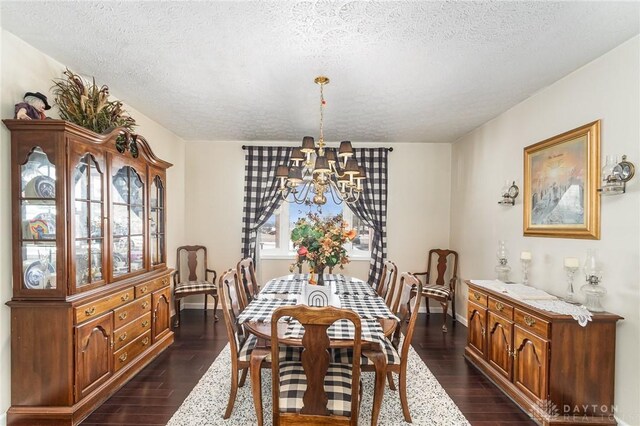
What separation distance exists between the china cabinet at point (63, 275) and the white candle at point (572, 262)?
3.49m

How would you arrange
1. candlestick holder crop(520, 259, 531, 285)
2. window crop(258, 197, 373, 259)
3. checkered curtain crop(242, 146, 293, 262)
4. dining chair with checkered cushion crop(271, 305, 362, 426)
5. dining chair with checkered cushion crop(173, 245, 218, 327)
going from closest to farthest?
1. dining chair with checkered cushion crop(271, 305, 362, 426)
2. candlestick holder crop(520, 259, 531, 285)
3. dining chair with checkered cushion crop(173, 245, 218, 327)
4. checkered curtain crop(242, 146, 293, 262)
5. window crop(258, 197, 373, 259)

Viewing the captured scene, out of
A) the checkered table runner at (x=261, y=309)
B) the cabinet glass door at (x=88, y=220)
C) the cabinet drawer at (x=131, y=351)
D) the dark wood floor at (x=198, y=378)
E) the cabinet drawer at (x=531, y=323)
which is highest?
the cabinet glass door at (x=88, y=220)

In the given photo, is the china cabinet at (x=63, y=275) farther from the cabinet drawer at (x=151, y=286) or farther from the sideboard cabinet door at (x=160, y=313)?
the sideboard cabinet door at (x=160, y=313)

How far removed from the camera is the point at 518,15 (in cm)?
177

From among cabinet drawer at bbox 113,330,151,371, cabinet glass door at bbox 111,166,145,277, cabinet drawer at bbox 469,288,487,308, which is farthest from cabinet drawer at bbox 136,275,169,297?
cabinet drawer at bbox 469,288,487,308

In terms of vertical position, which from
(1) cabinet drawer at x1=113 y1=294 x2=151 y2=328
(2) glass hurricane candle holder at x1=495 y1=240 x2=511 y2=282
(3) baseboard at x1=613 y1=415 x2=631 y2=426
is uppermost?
(2) glass hurricane candle holder at x1=495 y1=240 x2=511 y2=282

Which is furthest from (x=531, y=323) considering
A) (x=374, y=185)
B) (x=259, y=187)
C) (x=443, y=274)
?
(x=259, y=187)

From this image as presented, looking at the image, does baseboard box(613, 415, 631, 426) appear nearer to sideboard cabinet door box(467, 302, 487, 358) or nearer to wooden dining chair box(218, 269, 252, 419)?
sideboard cabinet door box(467, 302, 487, 358)

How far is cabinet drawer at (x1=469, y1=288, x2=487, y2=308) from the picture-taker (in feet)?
9.47

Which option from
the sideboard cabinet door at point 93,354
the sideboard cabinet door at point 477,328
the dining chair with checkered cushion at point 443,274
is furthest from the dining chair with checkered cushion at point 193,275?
the sideboard cabinet door at point 477,328

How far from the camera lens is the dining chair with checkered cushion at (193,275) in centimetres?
412

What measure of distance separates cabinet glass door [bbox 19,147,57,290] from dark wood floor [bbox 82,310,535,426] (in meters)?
1.08

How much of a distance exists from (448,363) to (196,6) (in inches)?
140

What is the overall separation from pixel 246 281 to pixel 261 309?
819 mm
